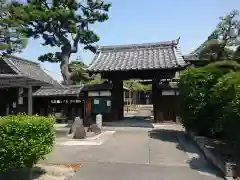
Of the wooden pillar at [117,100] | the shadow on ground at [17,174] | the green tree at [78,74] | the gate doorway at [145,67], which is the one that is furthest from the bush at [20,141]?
the green tree at [78,74]

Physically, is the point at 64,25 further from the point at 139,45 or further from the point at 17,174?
the point at 17,174

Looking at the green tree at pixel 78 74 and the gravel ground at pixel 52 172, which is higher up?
the green tree at pixel 78 74

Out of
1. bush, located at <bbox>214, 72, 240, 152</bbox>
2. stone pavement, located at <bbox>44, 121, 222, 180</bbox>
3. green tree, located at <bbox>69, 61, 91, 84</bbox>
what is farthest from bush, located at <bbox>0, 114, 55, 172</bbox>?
green tree, located at <bbox>69, 61, 91, 84</bbox>

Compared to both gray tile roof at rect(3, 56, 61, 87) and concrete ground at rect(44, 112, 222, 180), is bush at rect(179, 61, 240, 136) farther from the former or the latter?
gray tile roof at rect(3, 56, 61, 87)

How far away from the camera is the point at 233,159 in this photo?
7.84m

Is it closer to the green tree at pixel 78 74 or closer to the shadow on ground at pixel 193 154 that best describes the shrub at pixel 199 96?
the shadow on ground at pixel 193 154

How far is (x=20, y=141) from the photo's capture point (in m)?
6.17

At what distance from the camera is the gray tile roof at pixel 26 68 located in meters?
23.1

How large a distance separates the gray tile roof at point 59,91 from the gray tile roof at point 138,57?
280 cm

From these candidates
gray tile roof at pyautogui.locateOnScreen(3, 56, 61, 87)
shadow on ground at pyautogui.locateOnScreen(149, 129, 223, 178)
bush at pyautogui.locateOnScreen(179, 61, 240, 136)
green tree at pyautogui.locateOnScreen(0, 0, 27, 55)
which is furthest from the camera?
gray tile roof at pyautogui.locateOnScreen(3, 56, 61, 87)

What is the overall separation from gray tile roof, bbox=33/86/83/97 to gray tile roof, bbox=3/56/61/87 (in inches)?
32.6

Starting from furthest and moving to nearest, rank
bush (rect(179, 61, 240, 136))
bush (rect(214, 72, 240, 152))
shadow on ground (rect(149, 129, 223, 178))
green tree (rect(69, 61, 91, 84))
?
green tree (rect(69, 61, 91, 84)) < bush (rect(179, 61, 240, 136)) < shadow on ground (rect(149, 129, 223, 178)) < bush (rect(214, 72, 240, 152))

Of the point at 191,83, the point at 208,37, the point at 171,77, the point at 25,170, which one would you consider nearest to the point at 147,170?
the point at 25,170

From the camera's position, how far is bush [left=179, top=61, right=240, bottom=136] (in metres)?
11.3
